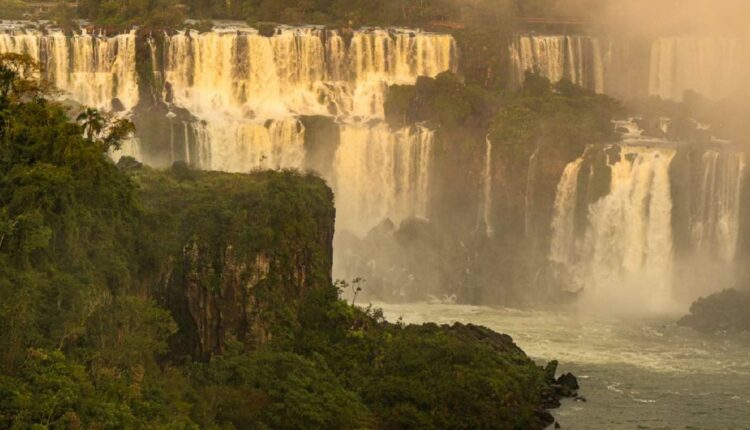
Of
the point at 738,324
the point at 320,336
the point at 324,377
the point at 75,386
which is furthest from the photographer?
the point at 738,324

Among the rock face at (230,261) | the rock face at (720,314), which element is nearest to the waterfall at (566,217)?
the rock face at (720,314)

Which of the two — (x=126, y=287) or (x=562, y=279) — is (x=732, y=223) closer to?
(x=562, y=279)

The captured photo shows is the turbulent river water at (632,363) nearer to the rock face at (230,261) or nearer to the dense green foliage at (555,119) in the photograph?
the dense green foliage at (555,119)

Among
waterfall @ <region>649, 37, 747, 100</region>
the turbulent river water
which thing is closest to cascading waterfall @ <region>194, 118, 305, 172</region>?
the turbulent river water

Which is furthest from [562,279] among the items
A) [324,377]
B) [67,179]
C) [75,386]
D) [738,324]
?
[75,386]

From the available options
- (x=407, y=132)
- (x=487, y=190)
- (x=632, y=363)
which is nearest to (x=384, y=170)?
(x=407, y=132)

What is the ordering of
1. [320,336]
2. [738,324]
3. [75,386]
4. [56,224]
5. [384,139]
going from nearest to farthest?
1. [75,386]
2. [56,224]
3. [320,336]
4. [738,324]
5. [384,139]

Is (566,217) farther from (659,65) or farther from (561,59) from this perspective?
(659,65)
